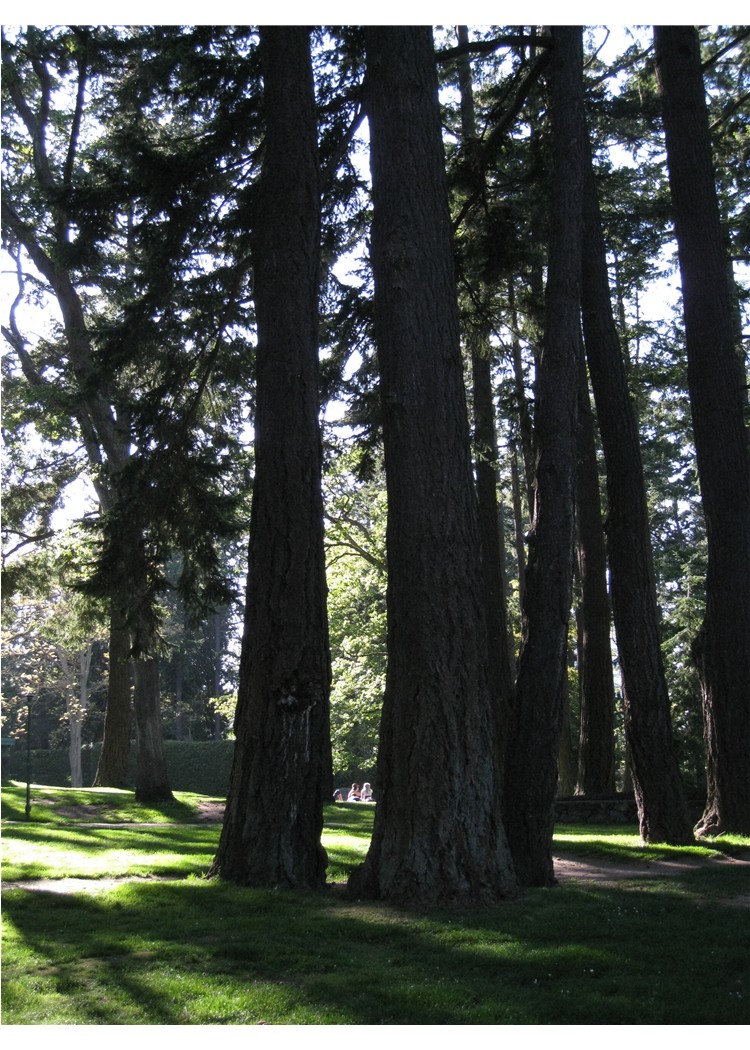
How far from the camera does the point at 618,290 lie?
22531 mm

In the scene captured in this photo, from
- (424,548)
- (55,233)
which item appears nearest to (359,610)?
(55,233)

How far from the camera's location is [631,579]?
11508 mm

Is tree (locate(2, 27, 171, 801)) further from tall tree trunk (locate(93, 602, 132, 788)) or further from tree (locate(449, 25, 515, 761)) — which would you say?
tree (locate(449, 25, 515, 761))

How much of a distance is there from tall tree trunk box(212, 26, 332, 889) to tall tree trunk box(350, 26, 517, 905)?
82 cm

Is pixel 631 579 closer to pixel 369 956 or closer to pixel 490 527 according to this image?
pixel 490 527

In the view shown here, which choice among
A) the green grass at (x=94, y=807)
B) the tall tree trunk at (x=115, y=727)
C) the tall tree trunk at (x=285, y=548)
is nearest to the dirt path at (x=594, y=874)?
the tall tree trunk at (x=285, y=548)

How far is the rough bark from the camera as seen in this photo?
28.5ft

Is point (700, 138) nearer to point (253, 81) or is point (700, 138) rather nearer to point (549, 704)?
point (253, 81)

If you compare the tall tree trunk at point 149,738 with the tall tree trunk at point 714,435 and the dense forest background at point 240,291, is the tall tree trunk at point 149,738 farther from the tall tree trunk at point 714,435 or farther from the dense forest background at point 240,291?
the tall tree trunk at point 714,435

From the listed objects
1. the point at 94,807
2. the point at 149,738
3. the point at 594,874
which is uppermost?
the point at 149,738

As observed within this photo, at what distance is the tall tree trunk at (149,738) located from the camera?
1844 cm

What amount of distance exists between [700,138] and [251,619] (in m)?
8.22

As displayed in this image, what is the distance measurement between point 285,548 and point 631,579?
14.9 feet

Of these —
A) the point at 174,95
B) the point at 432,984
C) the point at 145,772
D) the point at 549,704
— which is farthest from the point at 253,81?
the point at 145,772
